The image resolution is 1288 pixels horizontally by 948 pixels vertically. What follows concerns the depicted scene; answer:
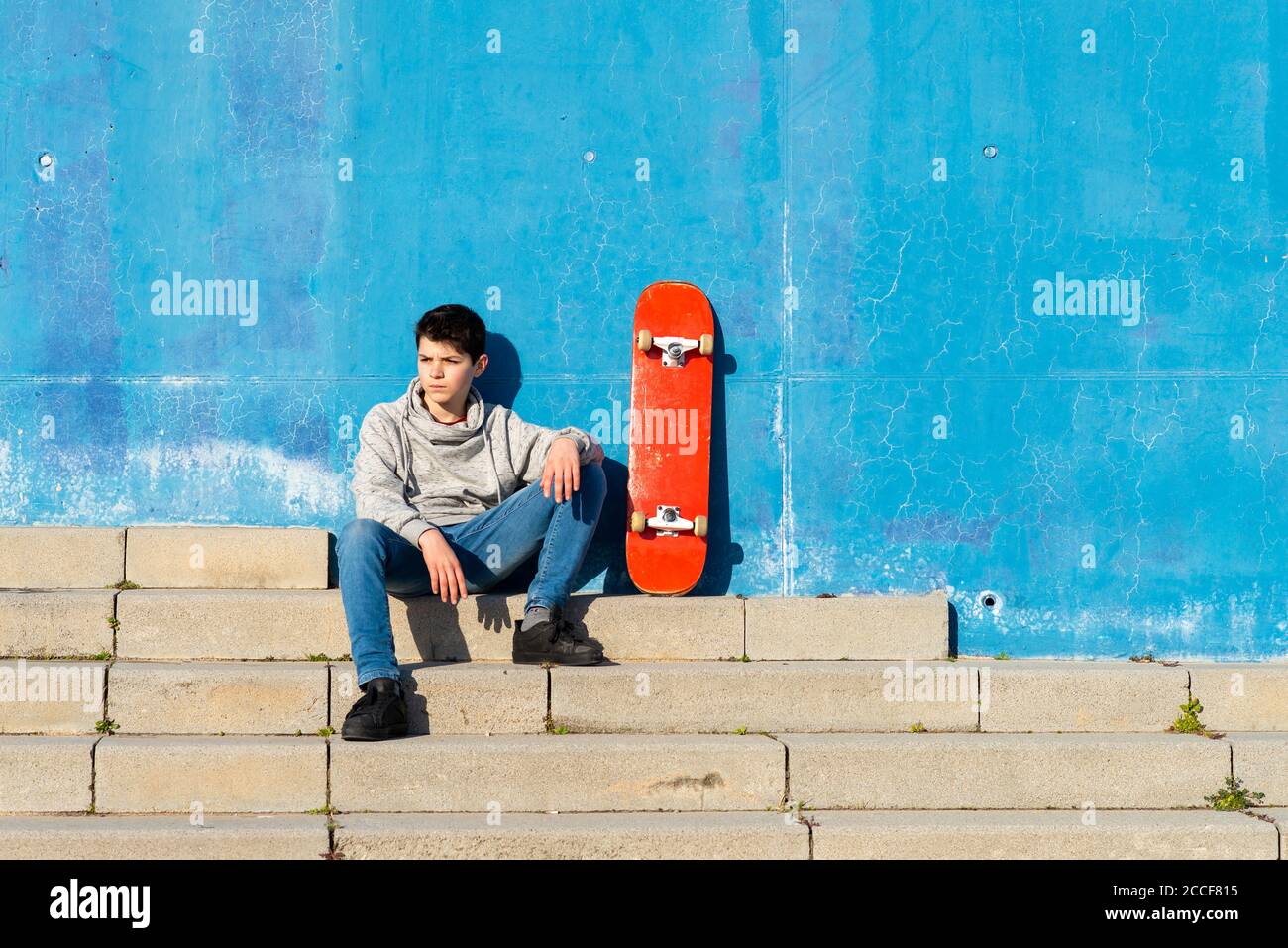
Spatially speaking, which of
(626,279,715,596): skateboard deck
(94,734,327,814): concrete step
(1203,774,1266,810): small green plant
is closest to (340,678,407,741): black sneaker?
(94,734,327,814): concrete step

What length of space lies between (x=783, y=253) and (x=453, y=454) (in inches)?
61.9

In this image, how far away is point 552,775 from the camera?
3.93 meters

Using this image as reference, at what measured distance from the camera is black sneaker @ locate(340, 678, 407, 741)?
3883 millimetres

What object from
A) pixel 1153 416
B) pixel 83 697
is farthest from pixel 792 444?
pixel 83 697

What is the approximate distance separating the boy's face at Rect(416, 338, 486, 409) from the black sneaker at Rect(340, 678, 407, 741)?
1.15 m

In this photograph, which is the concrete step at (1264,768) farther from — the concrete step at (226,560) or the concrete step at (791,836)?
the concrete step at (226,560)

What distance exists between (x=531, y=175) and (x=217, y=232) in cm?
127

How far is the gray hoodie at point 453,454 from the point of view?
15.0 ft

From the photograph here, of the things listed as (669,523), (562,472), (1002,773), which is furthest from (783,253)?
(1002,773)

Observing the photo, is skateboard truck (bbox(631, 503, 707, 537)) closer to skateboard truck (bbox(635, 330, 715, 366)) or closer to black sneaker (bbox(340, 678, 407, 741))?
skateboard truck (bbox(635, 330, 715, 366))

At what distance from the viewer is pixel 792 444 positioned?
5.10 metres

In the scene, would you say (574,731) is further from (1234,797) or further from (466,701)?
(1234,797)

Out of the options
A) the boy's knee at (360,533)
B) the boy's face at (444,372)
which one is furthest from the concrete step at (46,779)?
the boy's face at (444,372)

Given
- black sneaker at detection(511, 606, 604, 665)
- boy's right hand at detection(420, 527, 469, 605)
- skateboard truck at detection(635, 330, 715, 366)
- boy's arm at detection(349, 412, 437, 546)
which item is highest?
skateboard truck at detection(635, 330, 715, 366)
